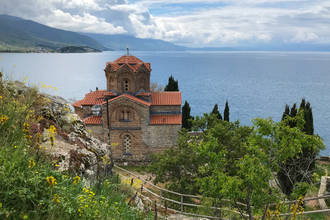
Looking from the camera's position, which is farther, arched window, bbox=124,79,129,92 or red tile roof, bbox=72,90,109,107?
red tile roof, bbox=72,90,109,107

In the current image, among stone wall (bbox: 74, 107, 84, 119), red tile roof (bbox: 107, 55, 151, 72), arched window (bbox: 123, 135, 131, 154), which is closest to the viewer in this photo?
red tile roof (bbox: 107, 55, 151, 72)

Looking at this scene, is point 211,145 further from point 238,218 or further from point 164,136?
point 164,136

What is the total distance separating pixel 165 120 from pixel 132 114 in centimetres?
313

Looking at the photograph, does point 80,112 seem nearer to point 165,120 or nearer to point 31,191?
point 165,120

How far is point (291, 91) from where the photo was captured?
8631cm

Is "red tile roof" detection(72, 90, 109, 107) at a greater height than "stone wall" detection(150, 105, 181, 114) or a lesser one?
greater

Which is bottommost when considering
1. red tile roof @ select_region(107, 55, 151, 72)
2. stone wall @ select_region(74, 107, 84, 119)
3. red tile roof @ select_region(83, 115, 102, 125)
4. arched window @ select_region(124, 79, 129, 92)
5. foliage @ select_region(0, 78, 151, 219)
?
foliage @ select_region(0, 78, 151, 219)

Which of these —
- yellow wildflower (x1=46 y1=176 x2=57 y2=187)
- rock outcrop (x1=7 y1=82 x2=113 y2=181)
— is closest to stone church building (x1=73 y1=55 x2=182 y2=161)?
rock outcrop (x1=7 y1=82 x2=113 y2=181)

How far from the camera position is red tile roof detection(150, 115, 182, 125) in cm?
2556

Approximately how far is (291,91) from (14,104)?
92.1 metres

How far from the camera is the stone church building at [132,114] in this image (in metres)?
25.5

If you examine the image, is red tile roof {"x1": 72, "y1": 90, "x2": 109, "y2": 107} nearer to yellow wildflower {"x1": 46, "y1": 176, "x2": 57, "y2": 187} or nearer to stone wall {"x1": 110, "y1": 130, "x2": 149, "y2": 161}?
stone wall {"x1": 110, "y1": 130, "x2": 149, "y2": 161}

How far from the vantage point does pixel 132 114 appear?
84.3 ft

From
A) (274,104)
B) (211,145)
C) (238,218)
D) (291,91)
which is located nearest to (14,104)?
(211,145)
